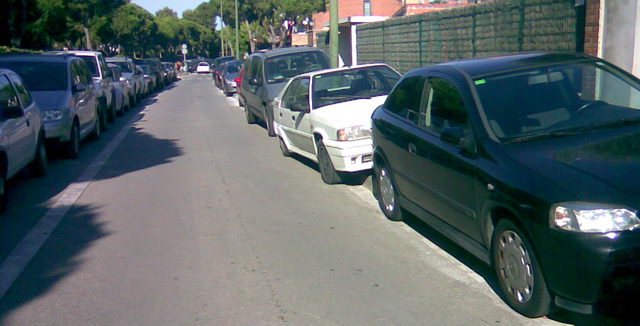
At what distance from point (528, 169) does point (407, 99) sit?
2.58 m

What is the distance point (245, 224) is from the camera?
822 centimetres

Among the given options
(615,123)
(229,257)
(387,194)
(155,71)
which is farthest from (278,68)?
(155,71)

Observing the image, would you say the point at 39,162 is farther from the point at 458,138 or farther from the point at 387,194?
the point at 458,138

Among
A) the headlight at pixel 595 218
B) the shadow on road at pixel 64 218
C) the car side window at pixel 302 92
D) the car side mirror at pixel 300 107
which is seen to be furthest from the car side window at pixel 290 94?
the headlight at pixel 595 218

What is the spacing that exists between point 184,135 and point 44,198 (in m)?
7.50

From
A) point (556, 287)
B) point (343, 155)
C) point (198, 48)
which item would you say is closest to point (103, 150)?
point (343, 155)

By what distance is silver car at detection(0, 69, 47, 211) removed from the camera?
30.3ft

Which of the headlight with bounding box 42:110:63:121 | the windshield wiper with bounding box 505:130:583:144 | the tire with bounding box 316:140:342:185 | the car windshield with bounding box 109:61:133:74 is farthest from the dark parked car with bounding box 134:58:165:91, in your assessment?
the windshield wiper with bounding box 505:130:583:144

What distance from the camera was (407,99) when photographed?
24.7ft

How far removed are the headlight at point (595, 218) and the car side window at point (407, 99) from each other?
8.66ft

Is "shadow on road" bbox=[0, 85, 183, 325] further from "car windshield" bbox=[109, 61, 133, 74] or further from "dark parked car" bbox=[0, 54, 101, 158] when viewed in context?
"car windshield" bbox=[109, 61, 133, 74]

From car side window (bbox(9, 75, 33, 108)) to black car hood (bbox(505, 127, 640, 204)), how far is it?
7819mm

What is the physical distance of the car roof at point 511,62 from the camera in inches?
255

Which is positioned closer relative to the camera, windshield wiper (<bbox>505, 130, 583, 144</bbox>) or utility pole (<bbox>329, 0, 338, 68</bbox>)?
windshield wiper (<bbox>505, 130, 583, 144</bbox>)
